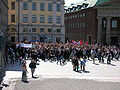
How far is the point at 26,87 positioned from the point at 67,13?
80.2m

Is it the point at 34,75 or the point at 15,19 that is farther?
the point at 15,19

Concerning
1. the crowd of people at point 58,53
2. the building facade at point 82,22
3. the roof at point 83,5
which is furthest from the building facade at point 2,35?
the roof at point 83,5

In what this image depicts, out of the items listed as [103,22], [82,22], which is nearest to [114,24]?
[103,22]

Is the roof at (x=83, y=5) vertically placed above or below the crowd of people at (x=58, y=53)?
above

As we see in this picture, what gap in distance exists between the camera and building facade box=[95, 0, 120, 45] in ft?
236

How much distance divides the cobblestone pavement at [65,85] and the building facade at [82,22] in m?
53.2

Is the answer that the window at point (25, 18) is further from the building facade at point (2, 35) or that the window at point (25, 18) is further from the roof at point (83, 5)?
the roof at point (83, 5)

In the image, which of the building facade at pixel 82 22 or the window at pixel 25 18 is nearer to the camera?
the window at pixel 25 18

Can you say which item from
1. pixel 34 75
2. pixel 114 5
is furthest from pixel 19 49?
pixel 114 5

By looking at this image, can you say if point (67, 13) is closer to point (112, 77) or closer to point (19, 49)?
point (19, 49)

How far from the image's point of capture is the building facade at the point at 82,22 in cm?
7665

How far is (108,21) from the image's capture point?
72.6 meters

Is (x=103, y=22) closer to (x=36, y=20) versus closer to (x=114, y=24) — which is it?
(x=114, y=24)

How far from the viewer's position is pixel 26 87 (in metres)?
19.5
